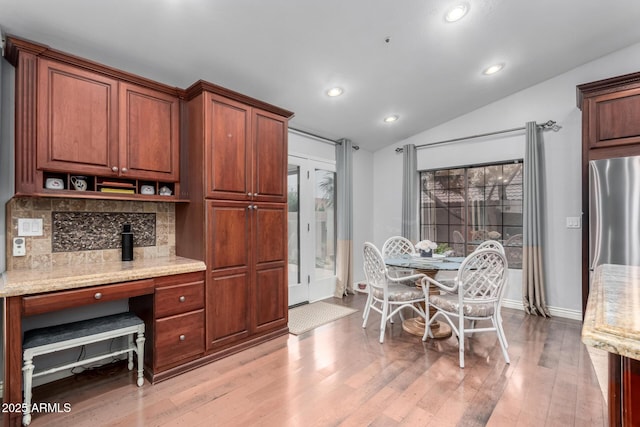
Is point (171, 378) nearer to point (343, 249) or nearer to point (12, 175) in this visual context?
point (12, 175)

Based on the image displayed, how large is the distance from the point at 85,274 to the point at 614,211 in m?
4.35

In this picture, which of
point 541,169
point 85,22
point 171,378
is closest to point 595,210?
point 541,169

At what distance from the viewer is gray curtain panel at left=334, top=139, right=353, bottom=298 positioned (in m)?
4.65

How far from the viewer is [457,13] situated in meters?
2.49

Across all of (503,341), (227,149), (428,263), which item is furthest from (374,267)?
(227,149)

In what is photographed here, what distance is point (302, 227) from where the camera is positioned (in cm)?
426

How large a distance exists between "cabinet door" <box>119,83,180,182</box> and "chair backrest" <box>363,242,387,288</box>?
76.7 inches

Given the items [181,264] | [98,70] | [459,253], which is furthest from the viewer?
[459,253]

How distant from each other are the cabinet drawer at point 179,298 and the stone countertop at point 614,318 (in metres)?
2.38

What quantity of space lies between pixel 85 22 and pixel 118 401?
8.18 feet

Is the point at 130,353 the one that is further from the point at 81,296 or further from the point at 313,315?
the point at 313,315

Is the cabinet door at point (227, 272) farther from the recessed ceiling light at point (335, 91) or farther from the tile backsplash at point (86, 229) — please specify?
the recessed ceiling light at point (335, 91)

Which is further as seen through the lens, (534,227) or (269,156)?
(534,227)

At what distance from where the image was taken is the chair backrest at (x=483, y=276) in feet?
8.49
